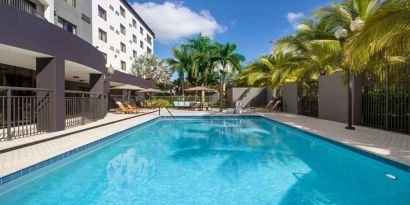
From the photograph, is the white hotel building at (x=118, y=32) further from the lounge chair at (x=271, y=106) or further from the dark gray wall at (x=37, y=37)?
the lounge chair at (x=271, y=106)

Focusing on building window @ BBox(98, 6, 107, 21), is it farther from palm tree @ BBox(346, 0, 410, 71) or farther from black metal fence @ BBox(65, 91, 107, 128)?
palm tree @ BBox(346, 0, 410, 71)

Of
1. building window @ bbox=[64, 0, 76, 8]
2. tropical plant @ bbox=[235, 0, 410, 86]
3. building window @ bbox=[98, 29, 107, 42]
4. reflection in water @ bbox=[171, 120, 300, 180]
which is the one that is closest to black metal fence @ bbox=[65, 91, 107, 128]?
reflection in water @ bbox=[171, 120, 300, 180]

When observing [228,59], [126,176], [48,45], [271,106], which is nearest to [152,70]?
[228,59]

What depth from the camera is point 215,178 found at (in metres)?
5.69

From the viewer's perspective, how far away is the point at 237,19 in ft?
98.6

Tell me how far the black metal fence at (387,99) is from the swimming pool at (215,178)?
2951 mm

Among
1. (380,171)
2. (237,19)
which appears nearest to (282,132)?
(380,171)

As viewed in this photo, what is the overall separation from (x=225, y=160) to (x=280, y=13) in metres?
21.2

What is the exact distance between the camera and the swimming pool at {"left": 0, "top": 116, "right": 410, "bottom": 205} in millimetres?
4570

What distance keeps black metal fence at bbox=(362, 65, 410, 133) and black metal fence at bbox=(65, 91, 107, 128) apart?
1171cm

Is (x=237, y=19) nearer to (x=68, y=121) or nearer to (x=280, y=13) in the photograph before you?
(x=280, y=13)

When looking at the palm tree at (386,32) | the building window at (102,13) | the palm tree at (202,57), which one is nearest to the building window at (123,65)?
the building window at (102,13)

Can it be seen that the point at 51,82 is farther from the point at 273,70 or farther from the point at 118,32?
the point at 118,32

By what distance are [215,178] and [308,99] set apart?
13.2m
